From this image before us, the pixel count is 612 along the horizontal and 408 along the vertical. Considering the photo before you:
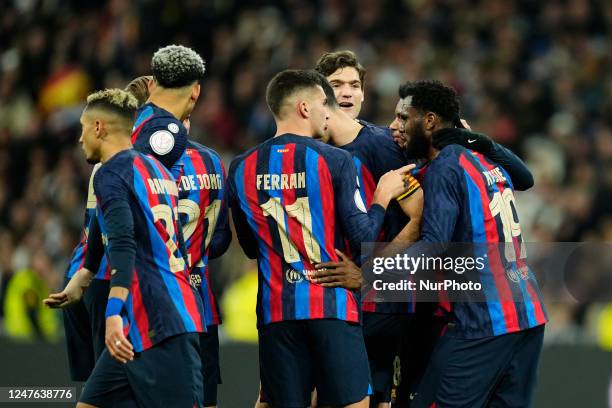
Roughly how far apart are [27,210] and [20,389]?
4.25 metres

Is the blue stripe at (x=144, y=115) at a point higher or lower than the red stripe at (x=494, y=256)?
higher

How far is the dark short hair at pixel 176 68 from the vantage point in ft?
18.4

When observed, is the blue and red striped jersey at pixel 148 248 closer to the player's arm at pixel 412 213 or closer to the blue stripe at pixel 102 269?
the blue stripe at pixel 102 269

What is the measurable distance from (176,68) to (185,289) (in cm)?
125

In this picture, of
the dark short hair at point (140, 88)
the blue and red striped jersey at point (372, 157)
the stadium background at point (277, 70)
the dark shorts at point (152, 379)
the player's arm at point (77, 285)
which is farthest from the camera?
the stadium background at point (277, 70)

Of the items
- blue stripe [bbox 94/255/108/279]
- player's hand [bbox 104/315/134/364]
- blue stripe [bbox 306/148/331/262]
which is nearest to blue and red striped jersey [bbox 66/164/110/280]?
blue stripe [bbox 94/255/108/279]

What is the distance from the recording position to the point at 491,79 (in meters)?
12.3

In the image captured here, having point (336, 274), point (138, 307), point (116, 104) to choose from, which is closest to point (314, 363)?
point (336, 274)

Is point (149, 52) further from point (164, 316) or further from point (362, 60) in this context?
point (164, 316)

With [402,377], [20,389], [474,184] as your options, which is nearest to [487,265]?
[474,184]

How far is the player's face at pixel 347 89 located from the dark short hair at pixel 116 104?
181 cm

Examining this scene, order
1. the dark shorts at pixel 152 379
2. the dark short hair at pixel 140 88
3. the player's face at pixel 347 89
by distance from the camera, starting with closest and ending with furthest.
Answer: the dark shorts at pixel 152 379 → the dark short hair at pixel 140 88 → the player's face at pixel 347 89

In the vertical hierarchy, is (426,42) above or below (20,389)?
above

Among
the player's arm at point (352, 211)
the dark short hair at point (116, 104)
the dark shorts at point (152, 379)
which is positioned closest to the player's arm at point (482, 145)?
the player's arm at point (352, 211)
